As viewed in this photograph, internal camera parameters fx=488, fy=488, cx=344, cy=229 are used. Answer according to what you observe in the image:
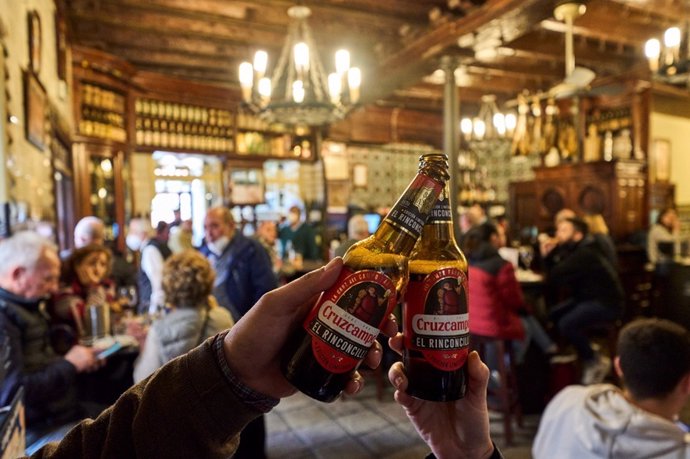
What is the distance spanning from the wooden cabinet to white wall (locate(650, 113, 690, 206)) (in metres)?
1.33

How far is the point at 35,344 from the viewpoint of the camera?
1881 millimetres

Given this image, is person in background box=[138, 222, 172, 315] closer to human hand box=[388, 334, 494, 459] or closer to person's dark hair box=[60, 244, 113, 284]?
person's dark hair box=[60, 244, 113, 284]

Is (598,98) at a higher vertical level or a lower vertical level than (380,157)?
higher

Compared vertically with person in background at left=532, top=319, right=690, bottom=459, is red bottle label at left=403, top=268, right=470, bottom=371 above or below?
above

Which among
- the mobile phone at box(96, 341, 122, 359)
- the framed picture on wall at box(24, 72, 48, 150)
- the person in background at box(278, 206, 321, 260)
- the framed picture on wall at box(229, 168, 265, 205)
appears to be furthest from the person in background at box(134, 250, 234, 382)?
the framed picture on wall at box(229, 168, 265, 205)

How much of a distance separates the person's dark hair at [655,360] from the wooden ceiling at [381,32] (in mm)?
2670

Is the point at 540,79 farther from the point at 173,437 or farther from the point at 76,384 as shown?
the point at 173,437

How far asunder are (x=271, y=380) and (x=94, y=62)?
547cm

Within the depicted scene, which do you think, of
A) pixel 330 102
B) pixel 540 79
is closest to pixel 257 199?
pixel 330 102

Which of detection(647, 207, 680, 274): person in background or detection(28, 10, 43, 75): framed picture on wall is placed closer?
detection(28, 10, 43, 75): framed picture on wall

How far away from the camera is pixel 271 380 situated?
0.82m

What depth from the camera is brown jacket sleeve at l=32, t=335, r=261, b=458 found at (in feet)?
2.39

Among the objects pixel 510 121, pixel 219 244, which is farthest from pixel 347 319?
pixel 510 121

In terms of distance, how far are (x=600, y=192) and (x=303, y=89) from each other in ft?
17.3
